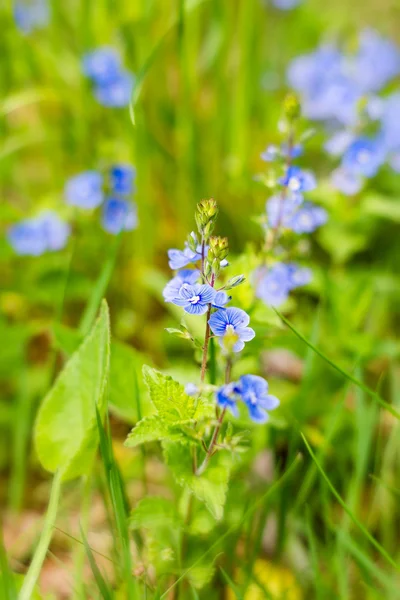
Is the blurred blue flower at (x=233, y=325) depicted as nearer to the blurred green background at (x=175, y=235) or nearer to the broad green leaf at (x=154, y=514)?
the broad green leaf at (x=154, y=514)

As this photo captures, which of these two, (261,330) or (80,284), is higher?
(80,284)

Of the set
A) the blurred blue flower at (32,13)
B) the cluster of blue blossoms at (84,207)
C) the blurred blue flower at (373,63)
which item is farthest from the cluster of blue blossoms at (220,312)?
the blurred blue flower at (32,13)

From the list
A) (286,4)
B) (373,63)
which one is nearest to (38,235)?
(373,63)

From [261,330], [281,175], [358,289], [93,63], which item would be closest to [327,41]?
[93,63]

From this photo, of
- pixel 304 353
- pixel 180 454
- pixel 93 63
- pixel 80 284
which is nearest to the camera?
pixel 180 454

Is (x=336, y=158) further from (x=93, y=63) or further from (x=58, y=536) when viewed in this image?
(x=58, y=536)

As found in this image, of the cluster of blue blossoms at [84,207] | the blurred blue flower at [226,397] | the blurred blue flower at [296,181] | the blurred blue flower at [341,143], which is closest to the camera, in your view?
the blurred blue flower at [226,397]
